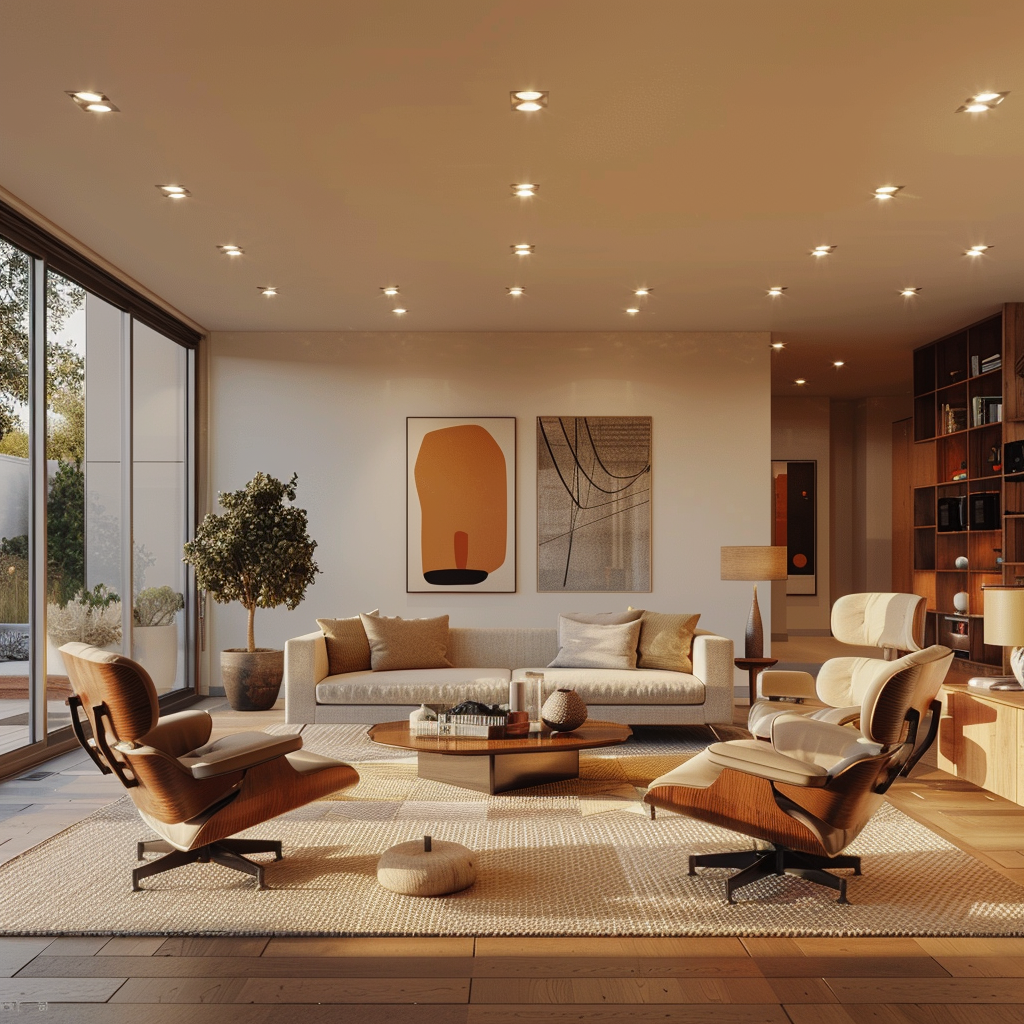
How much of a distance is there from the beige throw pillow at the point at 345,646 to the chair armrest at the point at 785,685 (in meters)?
2.52

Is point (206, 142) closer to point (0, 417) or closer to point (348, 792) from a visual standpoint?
point (0, 417)

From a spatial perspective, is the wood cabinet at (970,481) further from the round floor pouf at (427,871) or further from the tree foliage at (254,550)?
the round floor pouf at (427,871)

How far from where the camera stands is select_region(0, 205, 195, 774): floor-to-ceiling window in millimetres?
5168

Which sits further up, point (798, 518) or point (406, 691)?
point (798, 518)

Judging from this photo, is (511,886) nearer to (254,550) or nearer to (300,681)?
(300,681)

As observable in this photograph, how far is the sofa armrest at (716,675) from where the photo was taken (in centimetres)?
577

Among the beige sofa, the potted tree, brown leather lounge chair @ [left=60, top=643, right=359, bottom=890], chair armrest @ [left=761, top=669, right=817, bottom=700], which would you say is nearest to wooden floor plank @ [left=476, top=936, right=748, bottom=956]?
brown leather lounge chair @ [left=60, top=643, right=359, bottom=890]

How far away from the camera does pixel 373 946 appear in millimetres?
2834

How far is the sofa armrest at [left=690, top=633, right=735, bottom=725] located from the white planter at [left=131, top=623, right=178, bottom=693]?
3.88 metres

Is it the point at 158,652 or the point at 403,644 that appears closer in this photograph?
the point at 403,644

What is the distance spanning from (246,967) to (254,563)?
14.7 feet

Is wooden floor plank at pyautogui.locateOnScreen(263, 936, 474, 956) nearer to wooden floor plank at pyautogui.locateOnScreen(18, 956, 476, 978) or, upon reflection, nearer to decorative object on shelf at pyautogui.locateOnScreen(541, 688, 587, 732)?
wooden floor plank at pyautogui.locateOnScreen(18, 956, 476, 978)

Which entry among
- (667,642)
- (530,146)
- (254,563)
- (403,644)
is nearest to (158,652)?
(254,563)

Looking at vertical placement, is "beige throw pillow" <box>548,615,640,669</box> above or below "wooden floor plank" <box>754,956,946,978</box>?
above
